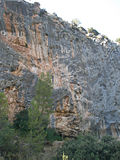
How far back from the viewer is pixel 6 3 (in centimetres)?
1794

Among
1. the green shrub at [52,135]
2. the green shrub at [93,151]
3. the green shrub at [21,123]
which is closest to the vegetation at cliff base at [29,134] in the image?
the green shrub at [21,123]

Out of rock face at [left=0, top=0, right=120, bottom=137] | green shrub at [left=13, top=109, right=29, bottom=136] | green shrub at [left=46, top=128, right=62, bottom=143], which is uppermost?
rock face at [left=0, top=0, right=120, bottom=137]

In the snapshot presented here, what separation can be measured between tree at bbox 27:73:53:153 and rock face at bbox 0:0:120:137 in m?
2.89

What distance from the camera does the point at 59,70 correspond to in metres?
18.8

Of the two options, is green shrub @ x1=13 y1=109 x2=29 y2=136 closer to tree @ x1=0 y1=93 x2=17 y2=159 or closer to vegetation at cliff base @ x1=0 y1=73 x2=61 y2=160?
vegetation at cliff base @ x1=0 y1=73 x2=61 y2=160

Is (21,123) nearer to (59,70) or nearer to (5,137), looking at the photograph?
(5,137)

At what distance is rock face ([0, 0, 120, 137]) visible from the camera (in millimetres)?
15977

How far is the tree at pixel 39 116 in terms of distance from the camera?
37.1 feet

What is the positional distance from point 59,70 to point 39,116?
23.2ft

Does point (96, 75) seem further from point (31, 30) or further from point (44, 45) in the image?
point (31, 30)

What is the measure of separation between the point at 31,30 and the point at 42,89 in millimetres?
7970

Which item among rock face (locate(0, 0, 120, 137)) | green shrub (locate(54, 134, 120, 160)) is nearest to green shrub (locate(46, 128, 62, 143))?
rock face (locate(0, 0, 120, 137))

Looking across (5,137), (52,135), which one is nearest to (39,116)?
(5,137)

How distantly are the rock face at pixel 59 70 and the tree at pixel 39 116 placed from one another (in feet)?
9.49
